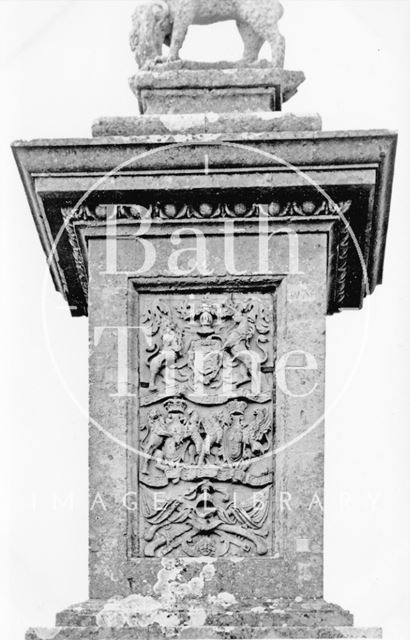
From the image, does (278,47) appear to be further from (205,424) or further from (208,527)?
(208,527)

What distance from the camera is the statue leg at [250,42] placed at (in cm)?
2045

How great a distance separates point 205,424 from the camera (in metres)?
19.3

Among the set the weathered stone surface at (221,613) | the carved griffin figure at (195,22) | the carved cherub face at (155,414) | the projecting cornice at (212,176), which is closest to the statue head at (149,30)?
the carved griffin figure at (195,22)

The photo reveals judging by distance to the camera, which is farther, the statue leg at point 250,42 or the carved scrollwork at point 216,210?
the statue leg at point 250,42

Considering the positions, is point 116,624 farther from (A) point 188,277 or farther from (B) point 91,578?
(A) point 188,277

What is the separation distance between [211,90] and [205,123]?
1.50 ft

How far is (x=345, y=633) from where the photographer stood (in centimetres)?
1847

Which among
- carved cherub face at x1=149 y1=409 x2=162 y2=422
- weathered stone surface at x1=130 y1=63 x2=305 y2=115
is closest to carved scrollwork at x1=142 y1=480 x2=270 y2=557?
carved cherub face at x1=149 y1=409 x2=162 y2=422

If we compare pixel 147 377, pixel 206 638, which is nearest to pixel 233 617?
pixel 206 638

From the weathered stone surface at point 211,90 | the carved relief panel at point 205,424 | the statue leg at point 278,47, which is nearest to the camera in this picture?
the carved relief panel at point 205,424

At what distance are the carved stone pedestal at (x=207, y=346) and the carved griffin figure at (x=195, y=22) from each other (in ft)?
3.98

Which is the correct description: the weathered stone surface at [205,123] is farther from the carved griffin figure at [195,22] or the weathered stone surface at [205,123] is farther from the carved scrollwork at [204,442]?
the carved scrollwork at [204,442]

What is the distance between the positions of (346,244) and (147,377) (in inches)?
63.6

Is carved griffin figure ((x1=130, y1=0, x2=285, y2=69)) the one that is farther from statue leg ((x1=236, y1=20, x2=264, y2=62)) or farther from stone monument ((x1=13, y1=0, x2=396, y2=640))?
stone monument ((x1=13, y1=0, x2=396, y2=640))
